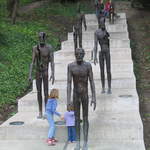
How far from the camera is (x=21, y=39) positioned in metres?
20.5

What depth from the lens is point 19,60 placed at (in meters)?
17.8

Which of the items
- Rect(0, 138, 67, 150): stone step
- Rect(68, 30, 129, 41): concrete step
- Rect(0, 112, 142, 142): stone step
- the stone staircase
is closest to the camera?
Rect(0, 138, 67, 150): stone step

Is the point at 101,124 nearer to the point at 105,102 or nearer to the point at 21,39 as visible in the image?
the point at 105,102

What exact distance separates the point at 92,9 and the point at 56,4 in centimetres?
235

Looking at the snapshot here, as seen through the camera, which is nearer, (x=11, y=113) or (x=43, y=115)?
(x=43, y=115)

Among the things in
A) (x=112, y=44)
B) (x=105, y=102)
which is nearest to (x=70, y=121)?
(x=105, y=102)

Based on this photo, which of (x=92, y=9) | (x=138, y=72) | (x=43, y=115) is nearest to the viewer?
(x=43, y=115)

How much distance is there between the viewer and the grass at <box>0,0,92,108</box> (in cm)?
1527

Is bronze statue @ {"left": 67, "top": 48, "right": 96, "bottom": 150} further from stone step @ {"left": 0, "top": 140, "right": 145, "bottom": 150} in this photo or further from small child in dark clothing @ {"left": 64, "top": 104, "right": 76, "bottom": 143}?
stone step @ {"left": 0, "top": 140, "right": 145, "bottom": 150}

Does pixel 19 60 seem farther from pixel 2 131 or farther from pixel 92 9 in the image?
pixel 92 9

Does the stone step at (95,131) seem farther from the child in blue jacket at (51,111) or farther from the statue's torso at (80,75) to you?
the statue's torso at (80,75)

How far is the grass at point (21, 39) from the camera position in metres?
15.3

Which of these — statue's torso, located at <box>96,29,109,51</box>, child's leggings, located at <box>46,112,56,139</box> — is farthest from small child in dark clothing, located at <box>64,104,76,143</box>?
statue's torso, located at <box>96,29,109,51</box>

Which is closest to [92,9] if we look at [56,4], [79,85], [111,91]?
[56,4]
